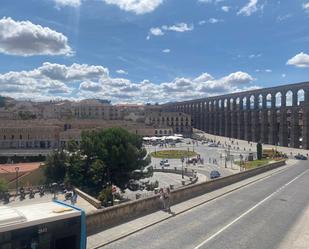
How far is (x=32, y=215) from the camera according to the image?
971 cm

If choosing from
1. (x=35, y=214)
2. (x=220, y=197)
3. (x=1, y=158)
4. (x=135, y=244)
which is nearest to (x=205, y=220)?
(x=135, y=244)

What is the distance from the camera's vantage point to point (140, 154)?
135ft

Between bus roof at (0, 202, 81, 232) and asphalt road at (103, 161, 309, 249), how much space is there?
3052mm

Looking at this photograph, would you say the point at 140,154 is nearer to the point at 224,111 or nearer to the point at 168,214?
the point at 168,214

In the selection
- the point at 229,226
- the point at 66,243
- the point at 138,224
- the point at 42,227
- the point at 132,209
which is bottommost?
the point at 229,226

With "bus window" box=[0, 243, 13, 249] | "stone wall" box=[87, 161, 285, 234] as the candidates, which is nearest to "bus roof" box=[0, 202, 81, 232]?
"bus window" box=[0, 243, 13, 249]

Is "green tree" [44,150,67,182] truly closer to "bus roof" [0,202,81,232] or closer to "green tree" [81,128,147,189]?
"green tree" [81,128,147,189]

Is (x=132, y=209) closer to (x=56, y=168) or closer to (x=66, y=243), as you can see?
(x=66, y=243)

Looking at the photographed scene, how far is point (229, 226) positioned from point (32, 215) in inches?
363

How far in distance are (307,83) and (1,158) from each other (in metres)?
81.5

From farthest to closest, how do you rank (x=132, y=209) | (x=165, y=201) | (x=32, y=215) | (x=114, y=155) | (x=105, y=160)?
(x=105, y=160) < (x=114, y=155) < (x=165, y=201) < (x=132, y=209) < (x=32, y=215)

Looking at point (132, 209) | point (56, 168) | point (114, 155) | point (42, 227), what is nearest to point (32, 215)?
point (42, 227)

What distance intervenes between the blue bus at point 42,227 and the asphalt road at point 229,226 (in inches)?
111

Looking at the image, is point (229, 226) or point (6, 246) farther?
point (229, 226)
